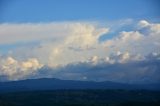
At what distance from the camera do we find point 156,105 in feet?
521

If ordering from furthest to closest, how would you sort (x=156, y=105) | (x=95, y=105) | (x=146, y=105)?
(x=95, y=105)
(x=146, y=105)
(x=156, y=105)

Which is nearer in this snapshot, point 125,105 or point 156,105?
point 156,105

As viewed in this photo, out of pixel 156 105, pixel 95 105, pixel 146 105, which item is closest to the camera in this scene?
pixel 156 105

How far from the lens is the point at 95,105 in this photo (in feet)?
646

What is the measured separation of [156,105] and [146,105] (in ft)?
47.7

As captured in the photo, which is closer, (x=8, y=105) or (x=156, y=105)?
(x=156, y=105)

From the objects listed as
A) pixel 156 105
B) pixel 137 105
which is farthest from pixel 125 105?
pixel 156 105

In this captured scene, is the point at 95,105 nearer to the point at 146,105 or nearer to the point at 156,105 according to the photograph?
the point at 146,105

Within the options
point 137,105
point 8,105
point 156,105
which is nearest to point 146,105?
point 137,105

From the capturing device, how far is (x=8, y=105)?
19925cm

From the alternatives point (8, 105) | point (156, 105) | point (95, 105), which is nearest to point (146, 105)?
point (156, 105)

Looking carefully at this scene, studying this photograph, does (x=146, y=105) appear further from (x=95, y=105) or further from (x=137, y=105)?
(x=95, y=105)

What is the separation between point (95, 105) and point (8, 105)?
38125 mm

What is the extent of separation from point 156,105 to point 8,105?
70.9m
